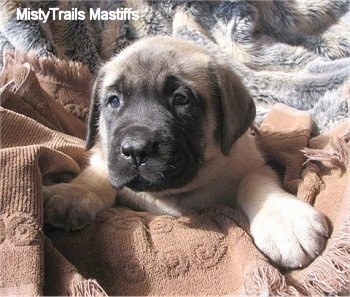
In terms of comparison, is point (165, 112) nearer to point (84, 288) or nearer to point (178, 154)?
point (178, 154)

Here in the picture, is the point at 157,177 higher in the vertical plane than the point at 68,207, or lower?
higher

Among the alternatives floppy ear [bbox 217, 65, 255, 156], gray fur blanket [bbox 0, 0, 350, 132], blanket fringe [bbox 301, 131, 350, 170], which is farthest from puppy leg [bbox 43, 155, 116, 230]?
gray fur blanket [bbox 0, 0, 350, 132]

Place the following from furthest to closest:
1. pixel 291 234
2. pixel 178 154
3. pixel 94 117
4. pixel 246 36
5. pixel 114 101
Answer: pixel 246 36 < pixel 94 117 < pixel 114 101 < pixel 178 154 < pixel 291 234

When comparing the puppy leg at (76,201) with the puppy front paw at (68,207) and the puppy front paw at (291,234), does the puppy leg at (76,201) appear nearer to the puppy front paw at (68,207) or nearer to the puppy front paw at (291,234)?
the puppy front paw at (68,207)

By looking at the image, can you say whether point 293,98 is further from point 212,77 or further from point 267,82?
point 212,77

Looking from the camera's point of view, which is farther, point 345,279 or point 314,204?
point 314,204

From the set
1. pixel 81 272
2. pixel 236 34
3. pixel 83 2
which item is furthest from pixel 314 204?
pixel 83 2

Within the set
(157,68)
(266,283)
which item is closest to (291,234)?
(266,283)

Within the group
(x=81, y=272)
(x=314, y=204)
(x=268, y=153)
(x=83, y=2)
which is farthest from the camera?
(x=83, y=2)
